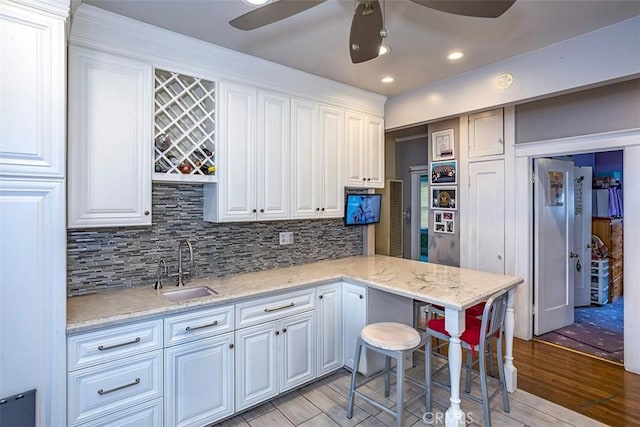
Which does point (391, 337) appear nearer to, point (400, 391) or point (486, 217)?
point (400, 391)

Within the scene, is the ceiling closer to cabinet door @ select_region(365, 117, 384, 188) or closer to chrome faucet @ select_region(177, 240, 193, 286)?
cabinet door @ select_region(365, 117, 384, 188)

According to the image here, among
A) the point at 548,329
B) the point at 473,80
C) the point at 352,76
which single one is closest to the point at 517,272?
the point at 548,329

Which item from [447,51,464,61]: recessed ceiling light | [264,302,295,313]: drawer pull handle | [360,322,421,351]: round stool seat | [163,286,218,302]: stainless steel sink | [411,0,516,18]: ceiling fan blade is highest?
[447,51,464,61]: recessed ceiling light

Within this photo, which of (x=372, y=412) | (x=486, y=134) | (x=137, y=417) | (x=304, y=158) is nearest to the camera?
(x=137, y=417)

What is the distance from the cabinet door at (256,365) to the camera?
7.61 ft

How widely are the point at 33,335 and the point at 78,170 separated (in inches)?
36.2

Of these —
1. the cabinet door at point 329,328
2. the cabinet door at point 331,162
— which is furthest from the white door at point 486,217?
the cabinet door at point 329,328

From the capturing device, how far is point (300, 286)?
263 centimetres

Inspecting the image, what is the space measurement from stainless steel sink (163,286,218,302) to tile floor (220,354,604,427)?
86 centimetres

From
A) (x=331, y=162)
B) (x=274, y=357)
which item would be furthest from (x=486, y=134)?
(x=274, y=357)

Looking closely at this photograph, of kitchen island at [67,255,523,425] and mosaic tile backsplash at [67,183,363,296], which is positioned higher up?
mosaic tile backsplash at [67,183,363,296]

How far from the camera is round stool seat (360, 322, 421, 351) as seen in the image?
83.9 inches

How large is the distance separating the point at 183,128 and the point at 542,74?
2.73m

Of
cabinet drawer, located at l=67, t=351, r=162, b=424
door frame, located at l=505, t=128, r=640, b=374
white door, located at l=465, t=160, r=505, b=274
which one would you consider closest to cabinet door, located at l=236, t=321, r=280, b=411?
cabinet drawer, located at l=67, t=351, r=162, b=424
